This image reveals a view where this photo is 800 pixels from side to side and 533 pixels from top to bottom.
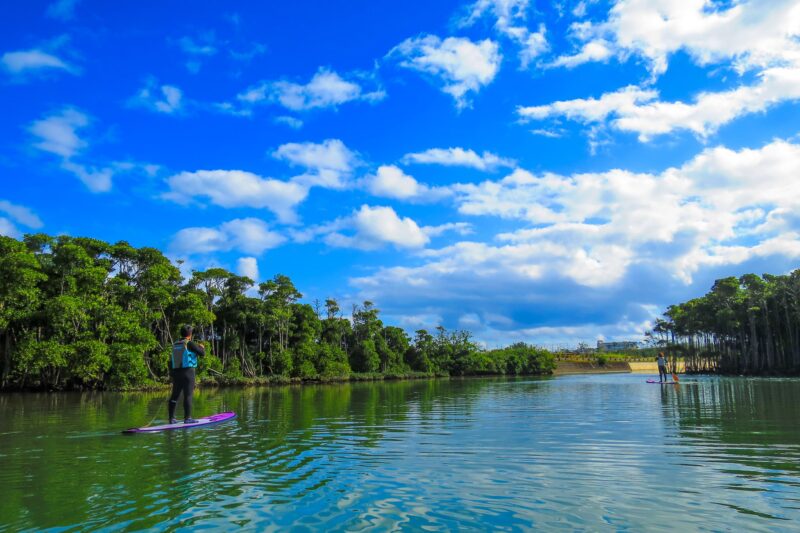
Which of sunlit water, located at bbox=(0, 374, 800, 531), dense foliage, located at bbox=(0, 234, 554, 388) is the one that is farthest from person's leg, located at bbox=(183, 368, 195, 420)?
dense foliage, located at bbox=(0, 234, 554, 388)

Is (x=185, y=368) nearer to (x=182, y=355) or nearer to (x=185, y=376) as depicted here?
(x=185, y=376)

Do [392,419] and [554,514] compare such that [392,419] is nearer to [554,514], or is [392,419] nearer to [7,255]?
[554,514]

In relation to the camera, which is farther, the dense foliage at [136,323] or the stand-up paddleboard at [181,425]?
the dense foliage at [136,323]

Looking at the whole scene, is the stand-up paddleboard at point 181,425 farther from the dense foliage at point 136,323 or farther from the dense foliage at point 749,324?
the dense foliage at point 749,324

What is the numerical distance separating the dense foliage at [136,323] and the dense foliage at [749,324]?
149ft

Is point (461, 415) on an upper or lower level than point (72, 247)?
lower

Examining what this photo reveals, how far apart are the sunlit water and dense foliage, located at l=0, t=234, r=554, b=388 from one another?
2730 cm

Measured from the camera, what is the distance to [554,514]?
5324 mm

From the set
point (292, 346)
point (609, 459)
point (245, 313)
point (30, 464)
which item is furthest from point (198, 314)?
point (609, 459)

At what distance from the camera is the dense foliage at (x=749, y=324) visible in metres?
61.7

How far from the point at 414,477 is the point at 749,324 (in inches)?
2994

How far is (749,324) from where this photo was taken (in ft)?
223

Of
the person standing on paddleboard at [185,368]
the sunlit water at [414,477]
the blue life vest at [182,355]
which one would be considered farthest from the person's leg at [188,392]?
the sunlit water at [414,477]

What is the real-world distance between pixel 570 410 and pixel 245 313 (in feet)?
151
